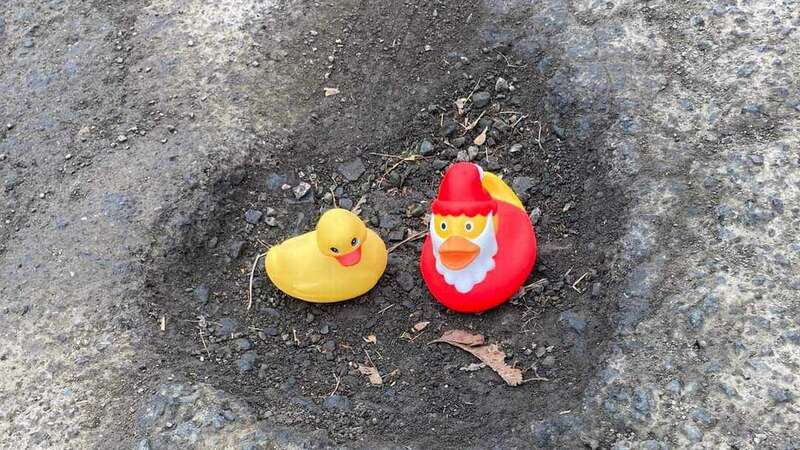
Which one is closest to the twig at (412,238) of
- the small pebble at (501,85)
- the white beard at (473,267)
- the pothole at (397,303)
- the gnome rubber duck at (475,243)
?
the pothole at (397,303)

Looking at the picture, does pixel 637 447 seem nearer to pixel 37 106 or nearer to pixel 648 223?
pixel 648 223

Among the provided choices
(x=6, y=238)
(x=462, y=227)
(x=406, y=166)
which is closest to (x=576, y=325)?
(x=462, y=227)

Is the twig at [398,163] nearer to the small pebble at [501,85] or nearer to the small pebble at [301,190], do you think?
the small pebble at [301,190]

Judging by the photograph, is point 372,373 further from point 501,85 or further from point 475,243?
point 501,85

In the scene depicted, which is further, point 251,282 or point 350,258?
point 251,282

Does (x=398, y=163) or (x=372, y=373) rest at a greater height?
(x=398, y=163)

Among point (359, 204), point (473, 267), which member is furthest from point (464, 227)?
point (359, 204)

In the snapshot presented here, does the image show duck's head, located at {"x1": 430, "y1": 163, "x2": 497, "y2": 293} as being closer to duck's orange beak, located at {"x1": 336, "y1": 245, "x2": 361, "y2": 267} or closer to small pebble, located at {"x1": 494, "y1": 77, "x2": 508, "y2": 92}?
duck's orange beak, located at {"x1": 336, "y1": 245, "x2": 361, "y2": 267}
